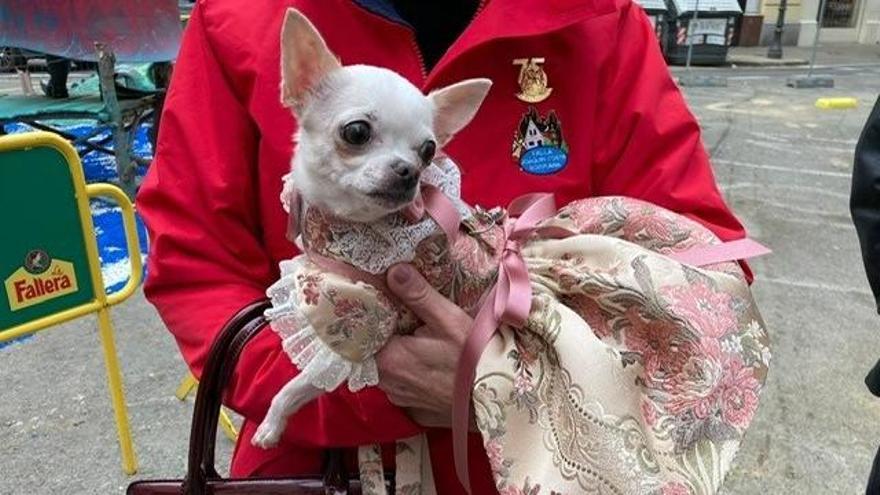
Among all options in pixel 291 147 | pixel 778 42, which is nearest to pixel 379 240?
pixel 291 147

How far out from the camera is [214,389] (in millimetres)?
1170

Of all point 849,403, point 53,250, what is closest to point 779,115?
point 849,403

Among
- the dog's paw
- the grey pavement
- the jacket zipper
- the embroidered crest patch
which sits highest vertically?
the jacket zipper

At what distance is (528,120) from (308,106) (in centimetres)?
39

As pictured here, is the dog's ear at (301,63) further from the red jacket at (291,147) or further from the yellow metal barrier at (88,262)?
the yellow metal barrier at (88,262)

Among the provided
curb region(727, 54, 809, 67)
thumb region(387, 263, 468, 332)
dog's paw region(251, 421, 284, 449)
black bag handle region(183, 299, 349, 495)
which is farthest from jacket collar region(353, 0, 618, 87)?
curb region(727, 54, 809, 67)

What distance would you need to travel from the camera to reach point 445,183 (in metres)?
1.19

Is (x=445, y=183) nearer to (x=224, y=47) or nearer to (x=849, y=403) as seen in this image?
(x=224, y=47)

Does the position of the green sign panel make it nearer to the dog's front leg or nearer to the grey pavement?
the grey pavement

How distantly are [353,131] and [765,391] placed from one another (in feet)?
10.1

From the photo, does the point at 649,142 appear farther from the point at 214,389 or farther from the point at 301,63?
the point at 214,389

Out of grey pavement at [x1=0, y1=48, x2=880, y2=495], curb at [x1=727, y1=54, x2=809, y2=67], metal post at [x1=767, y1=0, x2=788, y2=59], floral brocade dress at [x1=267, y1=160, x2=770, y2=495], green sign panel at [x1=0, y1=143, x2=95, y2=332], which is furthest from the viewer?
metal post at [x1=767, y1=0, x2=788, y2=59]

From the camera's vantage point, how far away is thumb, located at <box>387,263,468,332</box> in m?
1.14

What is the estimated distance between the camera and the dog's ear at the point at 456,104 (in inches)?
45.9
